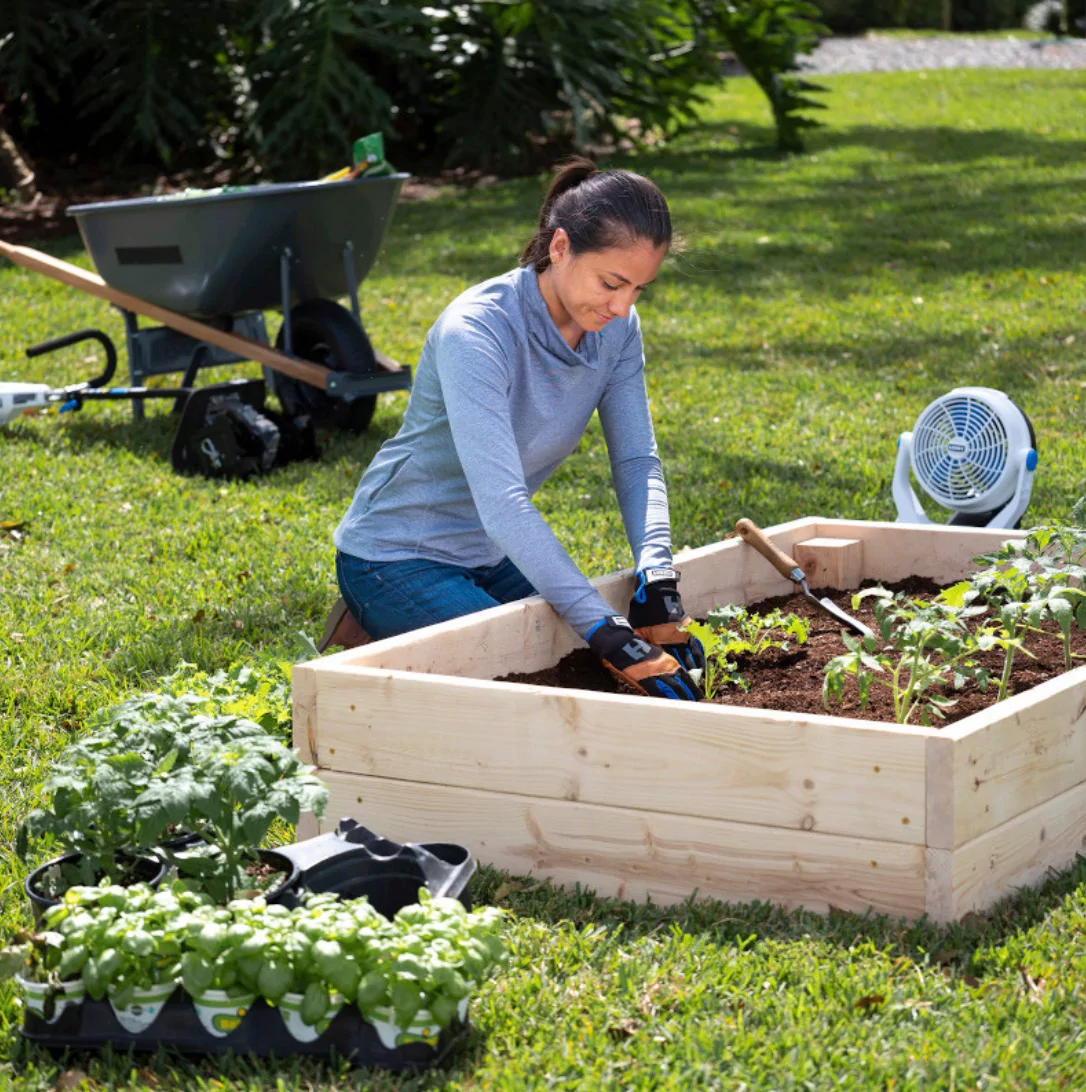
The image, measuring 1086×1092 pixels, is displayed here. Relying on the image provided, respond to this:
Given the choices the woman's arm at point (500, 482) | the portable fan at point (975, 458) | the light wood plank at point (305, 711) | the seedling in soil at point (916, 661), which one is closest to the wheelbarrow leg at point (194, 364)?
the portable fan at point (975, 458)

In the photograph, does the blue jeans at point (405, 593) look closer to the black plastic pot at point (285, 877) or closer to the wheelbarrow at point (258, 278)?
the black plastic pot at point (285, 877)

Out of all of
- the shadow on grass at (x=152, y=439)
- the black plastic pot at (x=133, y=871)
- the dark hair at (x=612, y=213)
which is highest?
the dark hair at (x=612, y=213)

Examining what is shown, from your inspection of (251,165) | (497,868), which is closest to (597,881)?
(497,868)

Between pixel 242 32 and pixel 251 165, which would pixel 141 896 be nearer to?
pixel 242 32

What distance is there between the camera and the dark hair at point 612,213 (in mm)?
3543

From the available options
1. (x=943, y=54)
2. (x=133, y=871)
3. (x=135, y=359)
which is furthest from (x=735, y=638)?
(x=943, y=54)

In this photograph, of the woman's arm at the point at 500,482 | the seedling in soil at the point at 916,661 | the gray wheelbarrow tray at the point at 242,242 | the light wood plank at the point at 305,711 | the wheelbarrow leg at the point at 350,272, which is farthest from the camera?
the wheelbarrow leg at the point at 350,272

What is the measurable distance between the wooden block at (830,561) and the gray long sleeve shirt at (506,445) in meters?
0.62

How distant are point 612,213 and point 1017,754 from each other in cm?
145

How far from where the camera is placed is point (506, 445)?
356 cm

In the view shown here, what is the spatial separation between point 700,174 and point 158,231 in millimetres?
8549

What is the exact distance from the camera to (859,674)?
316 centimetres

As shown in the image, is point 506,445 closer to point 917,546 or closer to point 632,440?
point 632,440

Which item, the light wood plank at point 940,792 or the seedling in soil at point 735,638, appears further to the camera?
the seedling in soil at point 735,638
